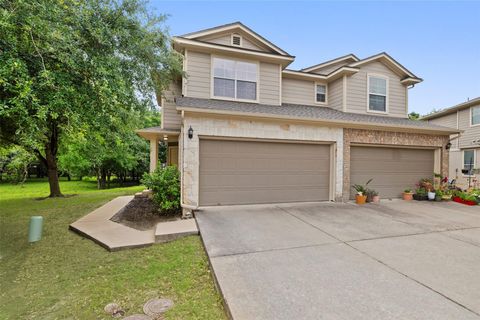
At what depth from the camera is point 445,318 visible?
7.57 feet

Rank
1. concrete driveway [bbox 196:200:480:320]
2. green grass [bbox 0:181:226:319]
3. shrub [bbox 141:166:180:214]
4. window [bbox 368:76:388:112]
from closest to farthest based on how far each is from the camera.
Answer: concrete driveway [bbox 196:200:480:320] → green grass [bbox 0:181:226:319] → shrub [bbox 141:166:180:214] → window [bbox 368:76:388:112]

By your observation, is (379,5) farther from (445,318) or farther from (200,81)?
(445,318)

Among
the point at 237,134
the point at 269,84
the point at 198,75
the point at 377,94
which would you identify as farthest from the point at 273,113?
the point at 377,94

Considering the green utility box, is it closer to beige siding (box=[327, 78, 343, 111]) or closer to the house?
beige siding (box=[327, 78, 343, 111])

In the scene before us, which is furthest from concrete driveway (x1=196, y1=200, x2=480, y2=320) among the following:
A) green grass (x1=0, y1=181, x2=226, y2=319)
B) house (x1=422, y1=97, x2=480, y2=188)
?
house (x1=422, y1=97, x2=480, y2=188)

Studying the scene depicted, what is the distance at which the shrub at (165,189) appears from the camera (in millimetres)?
6785

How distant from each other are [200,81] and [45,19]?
5.01 metres

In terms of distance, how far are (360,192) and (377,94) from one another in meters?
5.27

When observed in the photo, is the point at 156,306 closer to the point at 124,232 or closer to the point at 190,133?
the point at 124,232

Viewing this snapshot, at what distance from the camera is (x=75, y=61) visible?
4.40 m

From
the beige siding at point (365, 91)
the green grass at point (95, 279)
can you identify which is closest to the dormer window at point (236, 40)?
the beige siding at point (365, 91)

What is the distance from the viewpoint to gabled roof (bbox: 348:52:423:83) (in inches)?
405

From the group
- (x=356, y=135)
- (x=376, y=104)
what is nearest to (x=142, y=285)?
(x=356, y=135)

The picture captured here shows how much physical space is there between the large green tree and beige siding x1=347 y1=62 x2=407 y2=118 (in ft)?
26.9
